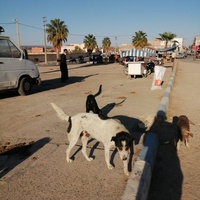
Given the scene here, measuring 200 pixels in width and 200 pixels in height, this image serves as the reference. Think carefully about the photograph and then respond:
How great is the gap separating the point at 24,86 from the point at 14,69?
3.13ft

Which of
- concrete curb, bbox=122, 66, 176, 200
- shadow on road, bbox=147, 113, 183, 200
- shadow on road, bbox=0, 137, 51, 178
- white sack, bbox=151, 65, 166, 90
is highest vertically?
white sack, bbox=151, 65, 166, 90

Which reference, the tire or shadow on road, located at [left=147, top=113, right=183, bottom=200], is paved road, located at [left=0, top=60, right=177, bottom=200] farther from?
the tire

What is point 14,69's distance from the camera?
30.8 ft

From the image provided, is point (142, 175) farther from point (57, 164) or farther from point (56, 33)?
point (56, 33)

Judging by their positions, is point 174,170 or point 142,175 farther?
point 174,170

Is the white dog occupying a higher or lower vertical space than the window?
lower

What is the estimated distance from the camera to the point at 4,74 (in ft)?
29.6

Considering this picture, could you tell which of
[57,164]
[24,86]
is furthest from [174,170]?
[24,86]

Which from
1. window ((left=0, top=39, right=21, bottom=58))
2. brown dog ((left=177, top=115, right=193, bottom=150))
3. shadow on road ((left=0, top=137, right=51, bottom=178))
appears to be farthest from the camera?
window ((left=0, top=39, right=21, bottom=58))

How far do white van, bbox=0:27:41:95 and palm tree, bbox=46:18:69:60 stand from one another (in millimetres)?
41951

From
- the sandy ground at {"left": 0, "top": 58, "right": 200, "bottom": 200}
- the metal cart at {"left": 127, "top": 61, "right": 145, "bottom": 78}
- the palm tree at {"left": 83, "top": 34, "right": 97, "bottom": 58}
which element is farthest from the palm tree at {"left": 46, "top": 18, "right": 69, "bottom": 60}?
the sandy ground at {"left": 0, "top": 58, "right": 200, "bottom": 200}

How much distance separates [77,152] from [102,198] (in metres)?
1.45

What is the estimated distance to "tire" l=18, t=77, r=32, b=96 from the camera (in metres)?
9.90

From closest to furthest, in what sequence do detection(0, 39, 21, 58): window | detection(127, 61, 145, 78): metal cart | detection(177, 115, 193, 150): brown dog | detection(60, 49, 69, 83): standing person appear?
detection(177, 115, 193, 150): brown dog, detection(0, 39, 21, 58): window, detection(60, 49, 69, 83): standing person, detection(127, 61, 145, 78): metal cart
